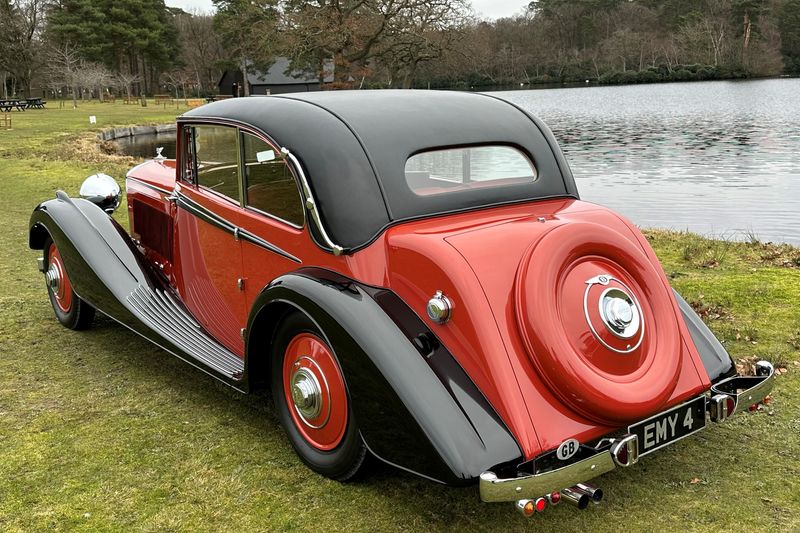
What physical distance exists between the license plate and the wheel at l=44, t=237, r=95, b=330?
156 inches

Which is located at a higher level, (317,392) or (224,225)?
(224,225)

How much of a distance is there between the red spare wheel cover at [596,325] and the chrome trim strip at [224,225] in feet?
4.09

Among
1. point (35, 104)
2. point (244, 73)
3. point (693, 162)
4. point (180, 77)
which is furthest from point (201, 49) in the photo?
point (693, 162)

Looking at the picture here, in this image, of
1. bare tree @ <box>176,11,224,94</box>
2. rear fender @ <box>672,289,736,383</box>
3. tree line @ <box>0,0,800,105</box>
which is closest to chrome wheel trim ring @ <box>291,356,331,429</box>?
rear fender @ <box>672,289,736,383</box>

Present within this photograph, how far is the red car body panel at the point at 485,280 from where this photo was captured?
2.72 meters

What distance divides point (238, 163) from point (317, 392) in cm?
144

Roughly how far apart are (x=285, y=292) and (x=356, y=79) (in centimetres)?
4183

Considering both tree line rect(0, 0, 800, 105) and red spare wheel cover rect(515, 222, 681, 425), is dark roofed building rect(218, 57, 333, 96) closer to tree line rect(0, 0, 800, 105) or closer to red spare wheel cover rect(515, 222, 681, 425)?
tree line rect(0, 0, 800, 105)

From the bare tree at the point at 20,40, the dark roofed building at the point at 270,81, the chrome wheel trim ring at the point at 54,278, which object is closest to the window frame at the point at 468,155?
the chrome wheel trim ring at the point at 54,278

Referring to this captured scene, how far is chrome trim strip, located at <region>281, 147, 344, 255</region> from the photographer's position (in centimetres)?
324

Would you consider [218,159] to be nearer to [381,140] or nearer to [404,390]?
[381,140]

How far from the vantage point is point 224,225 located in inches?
156

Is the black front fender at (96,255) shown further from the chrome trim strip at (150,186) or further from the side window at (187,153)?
the side window at (187,153)

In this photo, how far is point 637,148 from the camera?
22578 mm
